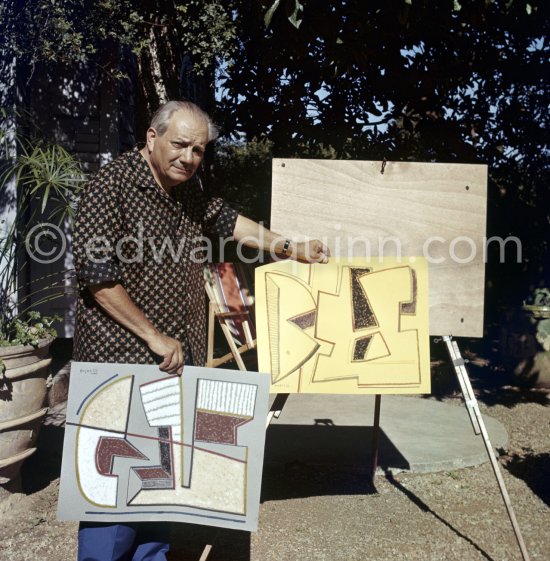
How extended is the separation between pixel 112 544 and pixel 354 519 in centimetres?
169

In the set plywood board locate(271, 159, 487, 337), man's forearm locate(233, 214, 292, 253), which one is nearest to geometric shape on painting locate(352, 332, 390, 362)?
plywood board locate(271, 159, 487, 337)

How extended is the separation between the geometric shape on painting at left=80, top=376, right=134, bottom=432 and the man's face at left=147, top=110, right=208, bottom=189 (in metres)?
0.78

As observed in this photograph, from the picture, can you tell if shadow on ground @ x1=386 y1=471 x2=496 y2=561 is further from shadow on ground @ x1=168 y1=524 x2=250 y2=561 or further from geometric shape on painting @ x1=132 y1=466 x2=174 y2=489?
geometric shape on painting @ x1=132 y1=466 x2=174 y2=489

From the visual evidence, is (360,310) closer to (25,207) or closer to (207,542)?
(207,542)

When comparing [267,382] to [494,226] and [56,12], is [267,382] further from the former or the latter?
[494,226]

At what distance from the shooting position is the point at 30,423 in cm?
371

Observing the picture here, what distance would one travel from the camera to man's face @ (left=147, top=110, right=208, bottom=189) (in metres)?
2.48

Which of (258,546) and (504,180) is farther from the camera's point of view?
(504,180)

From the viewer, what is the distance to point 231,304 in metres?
6.37

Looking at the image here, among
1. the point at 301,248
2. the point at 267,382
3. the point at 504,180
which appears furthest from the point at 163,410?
the point at 504,180

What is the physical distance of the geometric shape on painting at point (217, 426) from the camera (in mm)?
2539

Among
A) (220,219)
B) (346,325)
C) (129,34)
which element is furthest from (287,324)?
(129,34)

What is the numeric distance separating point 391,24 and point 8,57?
3.21 m

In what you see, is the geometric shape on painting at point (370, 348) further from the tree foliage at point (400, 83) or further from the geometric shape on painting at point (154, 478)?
the tree foliage at point (400, 83)
